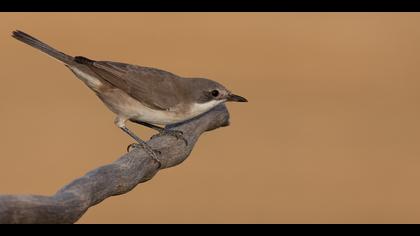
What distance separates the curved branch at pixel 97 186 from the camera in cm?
397

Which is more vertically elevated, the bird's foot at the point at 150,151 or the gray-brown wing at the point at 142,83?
the gray-brown wing at the point at 142,83

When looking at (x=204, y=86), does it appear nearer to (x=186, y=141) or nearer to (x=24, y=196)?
(x=186, y=141)

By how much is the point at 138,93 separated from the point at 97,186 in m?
2.69

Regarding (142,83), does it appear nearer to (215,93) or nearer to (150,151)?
(215,93)

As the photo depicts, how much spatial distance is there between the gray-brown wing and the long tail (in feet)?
0.93

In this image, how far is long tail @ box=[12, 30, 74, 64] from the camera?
7.18 m

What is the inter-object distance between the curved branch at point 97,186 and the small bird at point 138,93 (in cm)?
23

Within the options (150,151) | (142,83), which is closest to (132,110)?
(142,83)

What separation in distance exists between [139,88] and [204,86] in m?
0.65

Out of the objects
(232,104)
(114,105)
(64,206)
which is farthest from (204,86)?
(232,104)

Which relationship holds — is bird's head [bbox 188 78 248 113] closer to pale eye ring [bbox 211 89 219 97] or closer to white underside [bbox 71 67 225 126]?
pale eye ring [bbox 211 89 219 97]

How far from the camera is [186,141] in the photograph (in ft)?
23.0

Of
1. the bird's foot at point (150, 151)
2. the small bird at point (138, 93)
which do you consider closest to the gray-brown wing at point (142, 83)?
the small bird at point (138, 93)

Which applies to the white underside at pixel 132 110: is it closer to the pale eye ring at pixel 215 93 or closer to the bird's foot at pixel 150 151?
the pale eye ring at pixel 215 93
